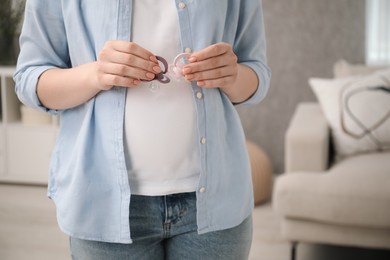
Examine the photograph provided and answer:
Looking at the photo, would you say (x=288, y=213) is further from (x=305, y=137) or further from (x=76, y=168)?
(x=76, y=168)

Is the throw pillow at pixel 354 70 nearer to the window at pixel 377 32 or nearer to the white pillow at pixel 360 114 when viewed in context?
the white pillow at pixel 360 114

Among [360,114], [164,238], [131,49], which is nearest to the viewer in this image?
[131,49]

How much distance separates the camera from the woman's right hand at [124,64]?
0.75m

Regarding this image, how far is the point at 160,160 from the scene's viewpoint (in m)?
0.81

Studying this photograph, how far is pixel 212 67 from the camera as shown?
0.78 meters

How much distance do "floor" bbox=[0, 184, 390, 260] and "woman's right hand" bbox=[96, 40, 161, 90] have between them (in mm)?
1261

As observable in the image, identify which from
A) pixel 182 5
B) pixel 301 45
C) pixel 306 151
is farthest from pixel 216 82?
pixel 301 45

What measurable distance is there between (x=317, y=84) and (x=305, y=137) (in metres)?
0.44

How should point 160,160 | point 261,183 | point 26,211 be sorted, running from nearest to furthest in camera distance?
point 160,160
point 26,211
point 261,183

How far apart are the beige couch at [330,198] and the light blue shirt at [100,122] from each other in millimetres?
1129

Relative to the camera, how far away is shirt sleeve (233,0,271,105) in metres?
0.90

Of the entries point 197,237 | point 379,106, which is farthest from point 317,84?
point 197,237

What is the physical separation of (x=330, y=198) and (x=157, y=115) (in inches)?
49.2

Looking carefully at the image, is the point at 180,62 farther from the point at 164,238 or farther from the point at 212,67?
the point at 164,238
